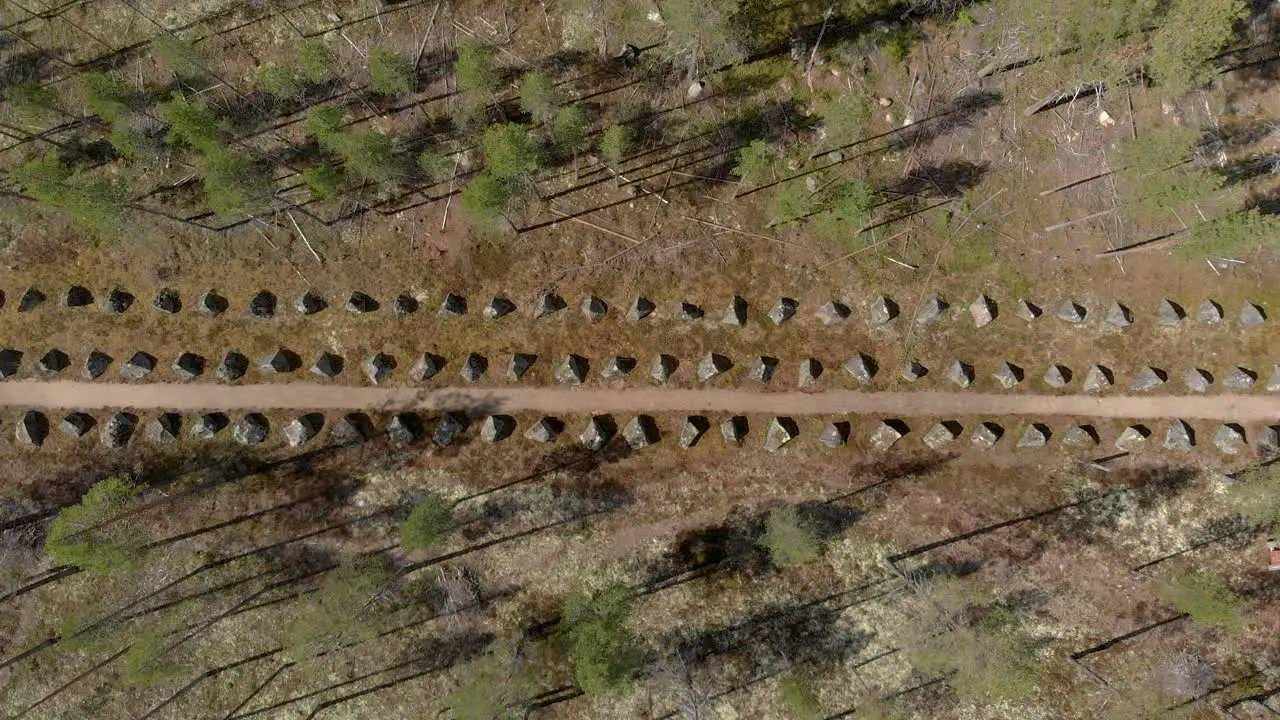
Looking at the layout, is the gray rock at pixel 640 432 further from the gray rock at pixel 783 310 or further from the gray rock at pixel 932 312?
the gray rock at pixel 932 312

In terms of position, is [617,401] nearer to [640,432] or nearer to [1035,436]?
[640,432]

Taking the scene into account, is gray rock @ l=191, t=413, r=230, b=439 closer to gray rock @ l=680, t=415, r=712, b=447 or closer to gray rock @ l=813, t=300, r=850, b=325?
gray rock @ l=680, t=415, r=712, b=447

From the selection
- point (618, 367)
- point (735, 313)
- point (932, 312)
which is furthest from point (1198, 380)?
point (618, 367)

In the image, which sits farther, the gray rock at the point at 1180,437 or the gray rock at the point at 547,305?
the gray rock at the point at 547,305

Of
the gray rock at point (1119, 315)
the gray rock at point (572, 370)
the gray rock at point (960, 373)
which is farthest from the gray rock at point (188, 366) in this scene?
the gray rock at point (1119, 315)

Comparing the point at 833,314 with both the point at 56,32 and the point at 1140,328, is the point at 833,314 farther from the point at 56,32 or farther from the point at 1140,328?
the point at 56,32

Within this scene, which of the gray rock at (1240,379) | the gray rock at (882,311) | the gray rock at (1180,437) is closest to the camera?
the gray rock at (1180,437)
